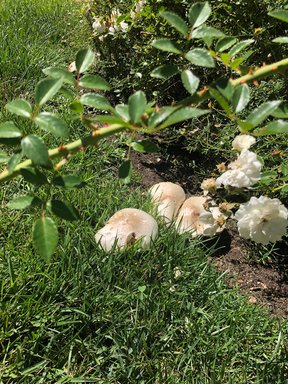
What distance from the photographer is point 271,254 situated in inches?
100.0

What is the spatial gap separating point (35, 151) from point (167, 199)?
5.86 ft

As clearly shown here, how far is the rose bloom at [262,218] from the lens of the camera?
154cm

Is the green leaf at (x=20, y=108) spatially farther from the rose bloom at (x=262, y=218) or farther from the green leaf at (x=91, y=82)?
the rose bloom at (x=262, y=218)

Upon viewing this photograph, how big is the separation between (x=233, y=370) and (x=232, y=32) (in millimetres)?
1812

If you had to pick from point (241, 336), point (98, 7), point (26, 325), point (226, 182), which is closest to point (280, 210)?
point (226, 182)

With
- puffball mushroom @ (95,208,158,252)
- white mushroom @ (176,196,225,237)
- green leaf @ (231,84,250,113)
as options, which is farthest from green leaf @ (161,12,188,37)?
white mushroom @ (176,196,225,237)

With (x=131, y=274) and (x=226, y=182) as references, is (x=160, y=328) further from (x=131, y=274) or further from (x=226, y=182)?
(x=226, y=182)

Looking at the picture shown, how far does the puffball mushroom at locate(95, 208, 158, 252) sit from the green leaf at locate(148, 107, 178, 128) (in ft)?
4.12

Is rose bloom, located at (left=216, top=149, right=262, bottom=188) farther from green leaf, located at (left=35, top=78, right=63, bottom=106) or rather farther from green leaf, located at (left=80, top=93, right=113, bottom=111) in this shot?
green leaf, located at (left=35, top=78, right=63, bottom=106)

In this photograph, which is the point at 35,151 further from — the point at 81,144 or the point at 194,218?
the point at 194,218

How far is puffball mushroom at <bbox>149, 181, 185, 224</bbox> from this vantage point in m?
2.54

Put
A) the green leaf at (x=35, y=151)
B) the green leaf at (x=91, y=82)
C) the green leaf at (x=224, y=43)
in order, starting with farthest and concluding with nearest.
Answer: the green leaf at (x=224, y=43), the green leaf at (x=91, y=82), the green leaf at (x=35, y=151)

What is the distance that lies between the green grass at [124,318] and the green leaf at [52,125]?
0.75 m

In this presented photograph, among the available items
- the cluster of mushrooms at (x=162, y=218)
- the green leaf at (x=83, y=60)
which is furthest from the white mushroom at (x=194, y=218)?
the green leaf at (x=83, y=60)
